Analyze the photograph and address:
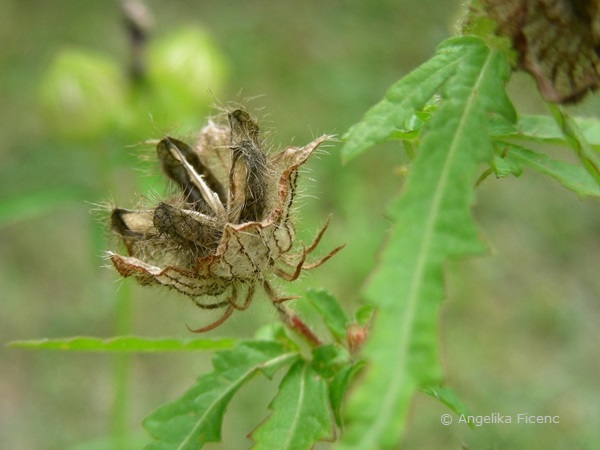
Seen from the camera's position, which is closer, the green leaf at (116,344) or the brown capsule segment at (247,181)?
the brown capsule segment at (247,181)

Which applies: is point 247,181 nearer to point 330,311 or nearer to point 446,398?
point 330,311

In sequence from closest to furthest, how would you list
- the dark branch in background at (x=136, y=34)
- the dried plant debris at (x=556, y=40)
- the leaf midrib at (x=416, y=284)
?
the leaf midrib at (x=416, y=284), the dried plant debris at (x=556, y=40), the dark branch in background at (x=136, y=34)

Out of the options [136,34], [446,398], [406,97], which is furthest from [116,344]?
[136,34]

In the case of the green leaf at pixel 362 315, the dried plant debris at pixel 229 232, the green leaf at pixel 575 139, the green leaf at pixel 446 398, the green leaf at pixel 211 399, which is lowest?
the green leaf at pixel 211 399

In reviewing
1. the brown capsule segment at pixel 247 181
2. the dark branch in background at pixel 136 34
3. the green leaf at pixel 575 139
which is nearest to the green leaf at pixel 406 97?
the green leaf at pixel 575 139

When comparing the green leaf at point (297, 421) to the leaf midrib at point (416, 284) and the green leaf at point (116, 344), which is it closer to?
the green leaf at point (116, 344)

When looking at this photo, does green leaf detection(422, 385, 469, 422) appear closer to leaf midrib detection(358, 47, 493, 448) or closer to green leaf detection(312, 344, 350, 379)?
green leaf detection(312, 344, 350, 379)

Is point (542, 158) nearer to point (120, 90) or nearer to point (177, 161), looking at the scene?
point (177, 161)
